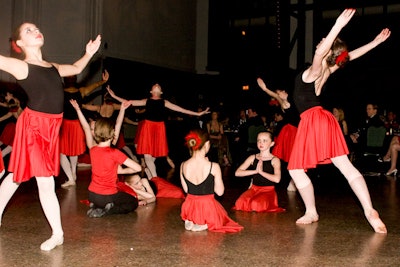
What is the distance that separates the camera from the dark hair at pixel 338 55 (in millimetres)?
4051

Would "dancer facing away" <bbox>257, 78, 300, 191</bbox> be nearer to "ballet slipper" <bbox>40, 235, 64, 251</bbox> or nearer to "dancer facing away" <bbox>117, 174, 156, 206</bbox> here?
"dancer facing away" <bbox>117, 174, 156, 206</bbox>

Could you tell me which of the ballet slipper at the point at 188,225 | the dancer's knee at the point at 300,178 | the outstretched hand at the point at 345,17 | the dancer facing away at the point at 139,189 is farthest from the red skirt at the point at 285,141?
the outstretched hand at the point at 345,17

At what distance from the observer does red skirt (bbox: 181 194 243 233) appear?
4.16 meters

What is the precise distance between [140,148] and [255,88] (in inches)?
434

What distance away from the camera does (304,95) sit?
168 inches

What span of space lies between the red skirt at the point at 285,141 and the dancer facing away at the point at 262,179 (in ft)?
5.41

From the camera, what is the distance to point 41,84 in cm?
347

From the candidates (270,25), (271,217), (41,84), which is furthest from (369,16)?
(41,84)

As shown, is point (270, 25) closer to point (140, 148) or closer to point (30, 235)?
point (140, 148)

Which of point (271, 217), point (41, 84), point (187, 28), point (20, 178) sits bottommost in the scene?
point (271, 217)

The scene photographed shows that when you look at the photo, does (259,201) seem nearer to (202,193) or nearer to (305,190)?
(305,190)

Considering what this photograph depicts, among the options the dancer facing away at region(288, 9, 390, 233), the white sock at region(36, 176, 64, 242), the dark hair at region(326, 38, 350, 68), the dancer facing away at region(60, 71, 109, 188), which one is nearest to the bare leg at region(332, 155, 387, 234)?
the dancer facing away at region(288, 9, 390, 233)

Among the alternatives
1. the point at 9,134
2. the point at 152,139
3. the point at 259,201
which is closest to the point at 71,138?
the point at 152,139

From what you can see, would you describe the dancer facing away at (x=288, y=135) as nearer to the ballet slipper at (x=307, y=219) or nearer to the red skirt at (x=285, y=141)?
the red skirt at (x=285, y=141)
